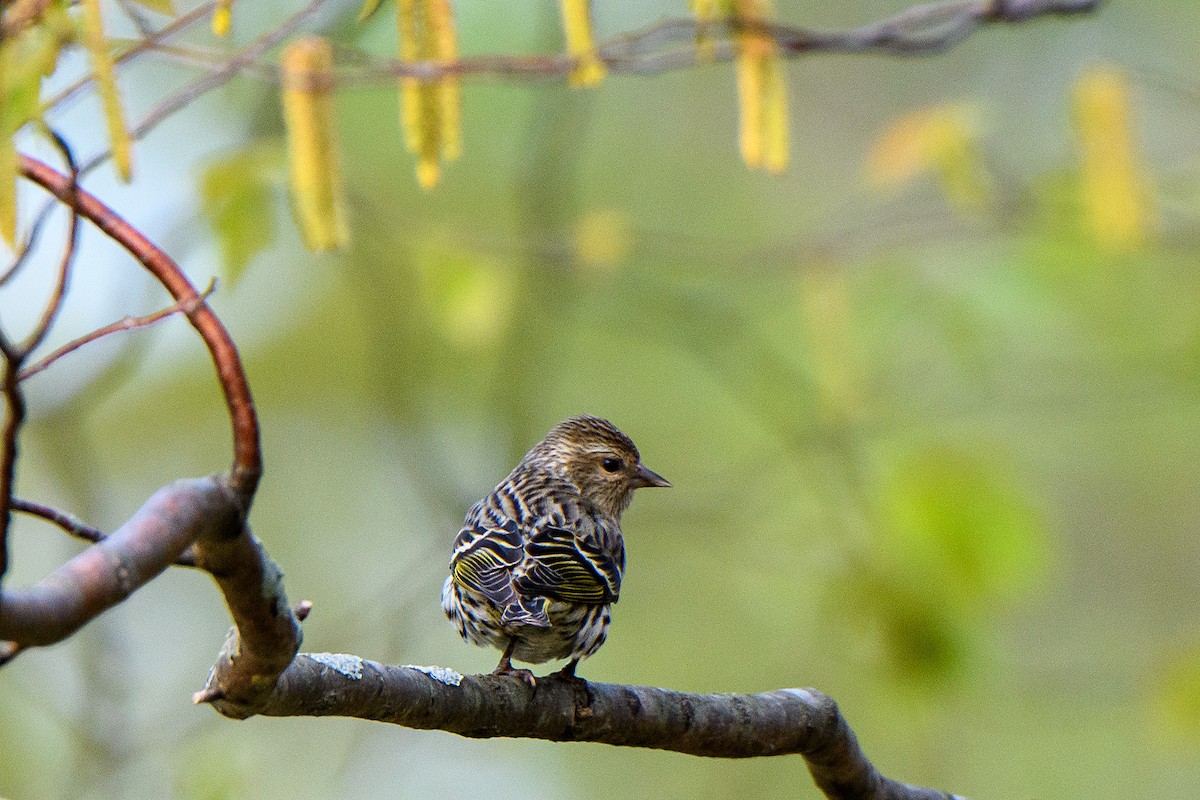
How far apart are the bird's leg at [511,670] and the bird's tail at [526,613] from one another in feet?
0.38

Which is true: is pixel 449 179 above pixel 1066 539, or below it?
above

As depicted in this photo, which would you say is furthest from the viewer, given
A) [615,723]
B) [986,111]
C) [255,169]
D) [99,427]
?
[99,427]

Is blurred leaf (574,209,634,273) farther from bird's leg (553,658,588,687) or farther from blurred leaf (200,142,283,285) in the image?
bird's leg (553,658,588,687)

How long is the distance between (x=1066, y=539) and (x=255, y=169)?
11004 millimetres

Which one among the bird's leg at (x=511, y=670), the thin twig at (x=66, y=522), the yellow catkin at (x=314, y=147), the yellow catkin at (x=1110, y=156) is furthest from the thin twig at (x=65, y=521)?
the yellow catkin at (x=1110, y=156)

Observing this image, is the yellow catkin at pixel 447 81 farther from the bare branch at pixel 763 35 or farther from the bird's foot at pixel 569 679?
the bird's foot at pixel 569 679

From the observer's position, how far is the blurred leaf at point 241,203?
4.88 meters

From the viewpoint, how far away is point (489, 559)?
15.7ft

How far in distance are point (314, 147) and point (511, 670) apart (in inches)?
63.4

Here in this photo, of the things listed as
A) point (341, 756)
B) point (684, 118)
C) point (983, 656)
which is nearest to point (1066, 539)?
point (684, 118)

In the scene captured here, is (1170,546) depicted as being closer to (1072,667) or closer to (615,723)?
(1072,667)

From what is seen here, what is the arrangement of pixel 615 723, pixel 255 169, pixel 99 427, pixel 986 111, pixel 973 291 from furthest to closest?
pixel 99 427 < pixel 973 291 < pixel 986 111 < pixel 255 169 < pixel 615 723

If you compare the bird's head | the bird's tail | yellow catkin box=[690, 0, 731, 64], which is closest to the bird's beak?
the bird's head

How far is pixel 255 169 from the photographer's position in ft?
17.0
